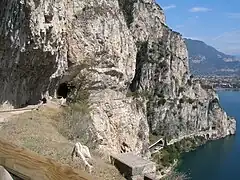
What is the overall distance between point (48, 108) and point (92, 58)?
12.9 feet

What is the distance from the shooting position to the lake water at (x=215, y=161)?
192 ft

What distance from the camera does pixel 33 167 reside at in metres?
1.84

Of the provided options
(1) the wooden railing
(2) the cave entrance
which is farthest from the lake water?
(1) the wooden railing

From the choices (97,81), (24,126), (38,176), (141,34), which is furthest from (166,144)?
(38,176)

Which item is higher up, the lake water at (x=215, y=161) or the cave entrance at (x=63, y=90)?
the cave entrance at (x=63, y=90)

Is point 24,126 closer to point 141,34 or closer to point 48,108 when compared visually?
point 48,108

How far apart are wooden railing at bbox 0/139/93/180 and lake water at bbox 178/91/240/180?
42721 mm

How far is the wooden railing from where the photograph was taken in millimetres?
1797

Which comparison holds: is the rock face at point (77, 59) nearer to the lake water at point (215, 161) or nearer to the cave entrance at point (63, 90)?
the cave entrance at point (63, 90)

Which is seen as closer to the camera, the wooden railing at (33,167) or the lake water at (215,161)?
the wooden railing at (33,167)

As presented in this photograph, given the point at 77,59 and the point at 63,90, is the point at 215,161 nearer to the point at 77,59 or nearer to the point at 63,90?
the point at 63,90

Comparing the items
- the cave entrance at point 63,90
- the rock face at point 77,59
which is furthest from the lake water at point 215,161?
the cave entrance at point 63,90

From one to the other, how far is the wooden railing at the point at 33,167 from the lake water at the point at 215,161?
42.7m

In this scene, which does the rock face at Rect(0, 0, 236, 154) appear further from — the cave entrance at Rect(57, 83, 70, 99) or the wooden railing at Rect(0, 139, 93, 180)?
the wooden railing at Rect(0, 139, 93, 180)
